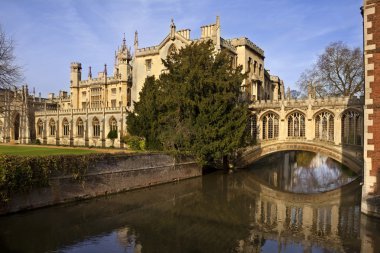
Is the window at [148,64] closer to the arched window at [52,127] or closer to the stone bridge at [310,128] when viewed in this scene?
the stone bridge at [310,128]

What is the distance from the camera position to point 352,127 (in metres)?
24.8

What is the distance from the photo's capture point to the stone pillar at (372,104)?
12711 mm

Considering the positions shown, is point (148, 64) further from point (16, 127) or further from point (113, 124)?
point (16, 127)

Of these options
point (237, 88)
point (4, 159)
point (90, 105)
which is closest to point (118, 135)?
point (90, 105)

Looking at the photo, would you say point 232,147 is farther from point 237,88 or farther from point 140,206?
point 140,206

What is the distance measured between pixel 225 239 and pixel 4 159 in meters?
9.00

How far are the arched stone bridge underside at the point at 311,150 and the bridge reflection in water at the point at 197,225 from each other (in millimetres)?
4554

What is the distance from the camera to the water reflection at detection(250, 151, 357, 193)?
77.4ft

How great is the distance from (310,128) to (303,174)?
17.6 ft

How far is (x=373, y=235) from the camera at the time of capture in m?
11.6

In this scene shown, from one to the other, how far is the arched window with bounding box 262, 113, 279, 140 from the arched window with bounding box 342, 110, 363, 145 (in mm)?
5623

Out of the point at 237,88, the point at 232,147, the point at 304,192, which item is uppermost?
the point at 237,88

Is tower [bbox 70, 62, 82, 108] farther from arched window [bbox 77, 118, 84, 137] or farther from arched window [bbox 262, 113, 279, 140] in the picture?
arched window [bbox 262, 113, 279, 140]

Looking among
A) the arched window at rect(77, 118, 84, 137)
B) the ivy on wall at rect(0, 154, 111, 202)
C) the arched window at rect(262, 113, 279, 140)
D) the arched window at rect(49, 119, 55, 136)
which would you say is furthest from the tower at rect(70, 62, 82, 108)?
the ivy on wall at rect(0, 154, 111, 202)
